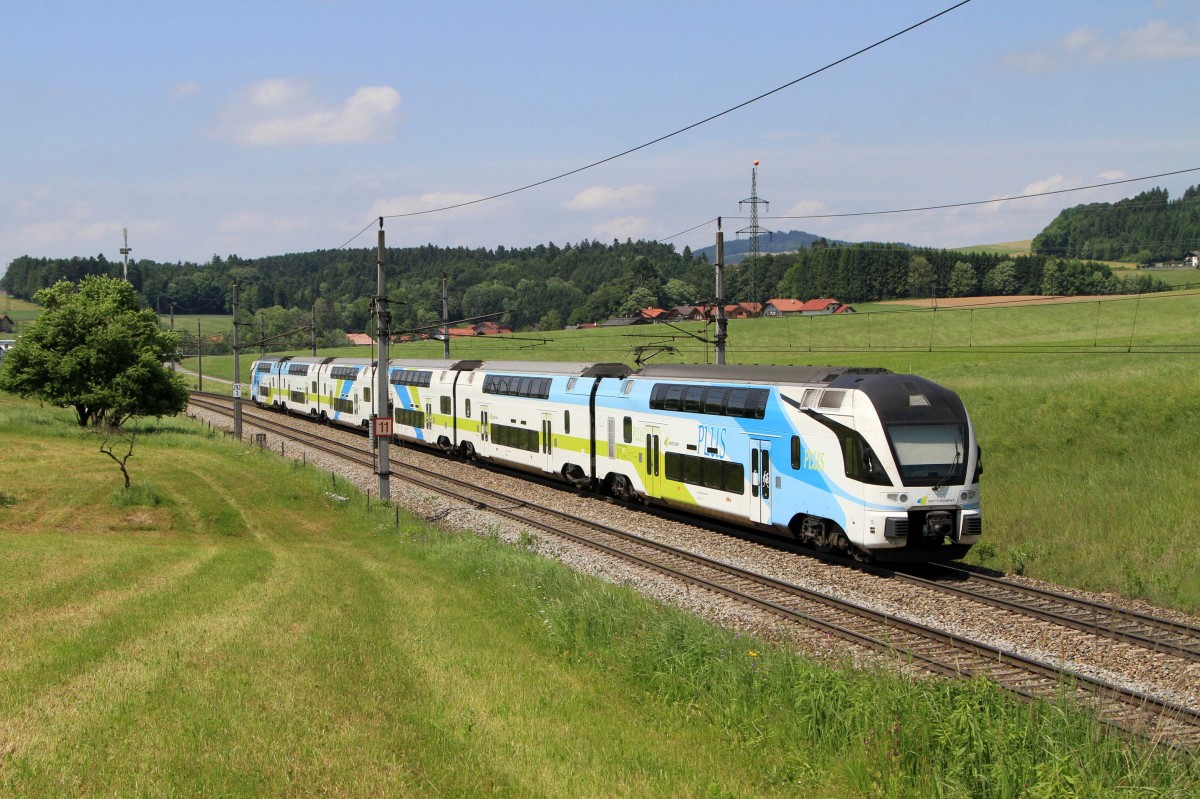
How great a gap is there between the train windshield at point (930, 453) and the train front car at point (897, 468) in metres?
0.02

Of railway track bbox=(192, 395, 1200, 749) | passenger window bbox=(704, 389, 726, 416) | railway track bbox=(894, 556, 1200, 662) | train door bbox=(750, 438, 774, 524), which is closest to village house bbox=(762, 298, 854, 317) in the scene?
passenger window bbox=(704, 389, 726, 416)

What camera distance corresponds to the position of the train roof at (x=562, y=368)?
30.8 metres

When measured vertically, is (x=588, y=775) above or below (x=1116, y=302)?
below

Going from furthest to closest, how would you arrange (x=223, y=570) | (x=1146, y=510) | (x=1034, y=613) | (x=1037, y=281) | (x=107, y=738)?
(x=1037, y=281)
(x=1146, y=510)
(x=223, y=570)
(x=1034, y=613)
(x=107, y=738)

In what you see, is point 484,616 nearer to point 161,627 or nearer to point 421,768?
point 161,627

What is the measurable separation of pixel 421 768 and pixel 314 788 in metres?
0.97

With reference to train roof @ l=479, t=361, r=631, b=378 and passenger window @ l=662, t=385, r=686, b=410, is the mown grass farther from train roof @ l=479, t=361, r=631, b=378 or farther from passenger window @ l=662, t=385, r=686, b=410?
train roof @ l=479, t=361, r=631, b=378

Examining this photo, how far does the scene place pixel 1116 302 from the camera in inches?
3369

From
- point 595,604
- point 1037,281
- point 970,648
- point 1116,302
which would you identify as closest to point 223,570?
point 595,604

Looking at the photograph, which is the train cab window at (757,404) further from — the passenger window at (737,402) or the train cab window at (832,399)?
the train cab window at (832,399)

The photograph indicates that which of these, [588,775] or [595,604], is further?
[595,604]

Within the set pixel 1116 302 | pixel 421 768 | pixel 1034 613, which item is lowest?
pixel 1034 613

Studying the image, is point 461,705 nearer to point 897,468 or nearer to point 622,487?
point 897,468

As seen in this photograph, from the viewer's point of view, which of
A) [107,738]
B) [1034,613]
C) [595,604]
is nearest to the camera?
[107,738]
